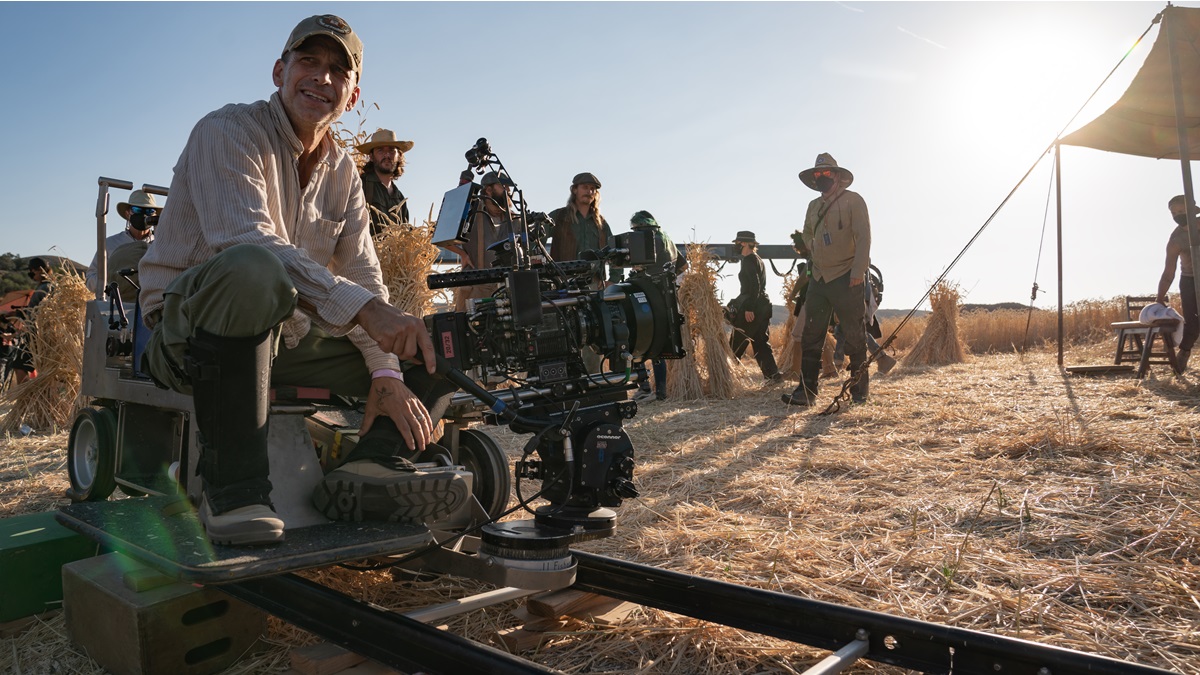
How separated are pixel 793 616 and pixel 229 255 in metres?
1.63

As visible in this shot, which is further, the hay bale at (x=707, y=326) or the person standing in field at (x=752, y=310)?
the person standing in field at (x=752, y=310)

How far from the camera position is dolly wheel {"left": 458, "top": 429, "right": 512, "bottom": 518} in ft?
9.38

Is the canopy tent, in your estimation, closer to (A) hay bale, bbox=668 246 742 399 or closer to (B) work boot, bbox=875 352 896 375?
(B) work boot, bbox=875 352 896 375

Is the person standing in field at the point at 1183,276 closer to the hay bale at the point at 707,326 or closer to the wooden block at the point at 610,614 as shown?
the hay bale at the point at 707,326

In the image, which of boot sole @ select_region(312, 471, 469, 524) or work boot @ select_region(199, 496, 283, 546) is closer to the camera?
work boot @ select_region(199, 496, 283, 546)

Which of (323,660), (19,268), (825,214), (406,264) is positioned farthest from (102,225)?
(19,268)

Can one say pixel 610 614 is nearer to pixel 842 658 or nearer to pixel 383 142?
pixel 842 658

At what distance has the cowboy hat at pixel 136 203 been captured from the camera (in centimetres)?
510

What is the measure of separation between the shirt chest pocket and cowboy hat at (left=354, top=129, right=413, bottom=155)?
2903mm

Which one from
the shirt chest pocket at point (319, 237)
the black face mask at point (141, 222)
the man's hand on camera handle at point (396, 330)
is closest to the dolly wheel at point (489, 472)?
the shirt chest pocket at point (319, 237)

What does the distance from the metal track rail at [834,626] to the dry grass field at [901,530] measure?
0.31ft

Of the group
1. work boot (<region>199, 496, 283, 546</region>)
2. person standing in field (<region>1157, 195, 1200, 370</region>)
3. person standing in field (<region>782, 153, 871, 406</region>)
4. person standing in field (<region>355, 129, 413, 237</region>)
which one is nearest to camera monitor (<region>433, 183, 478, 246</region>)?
work boot (<region>199, 496, 283, 546</region>)

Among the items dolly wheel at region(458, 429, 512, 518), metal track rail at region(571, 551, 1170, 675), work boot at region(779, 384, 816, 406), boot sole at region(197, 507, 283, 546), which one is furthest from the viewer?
work boot at region(779, 384, 816, 406)

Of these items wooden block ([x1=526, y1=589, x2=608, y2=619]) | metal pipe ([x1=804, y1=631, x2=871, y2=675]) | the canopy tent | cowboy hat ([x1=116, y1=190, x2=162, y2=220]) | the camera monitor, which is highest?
the canopy tent
